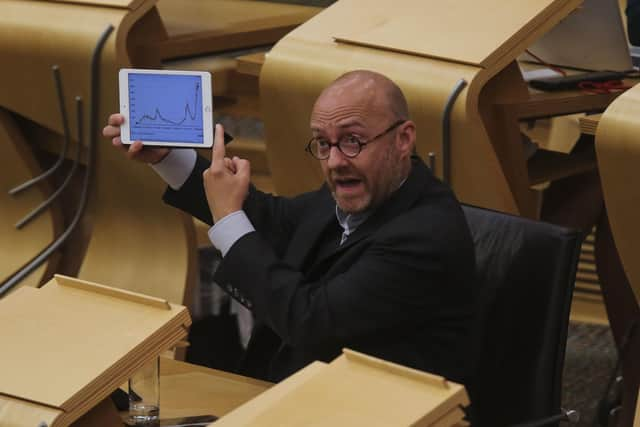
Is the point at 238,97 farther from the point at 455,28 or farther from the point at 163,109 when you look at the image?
the point at 163,109

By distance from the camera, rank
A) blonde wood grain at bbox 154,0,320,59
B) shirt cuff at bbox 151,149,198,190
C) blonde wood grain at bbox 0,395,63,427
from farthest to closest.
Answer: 1. blonde wood grain at bbox 154,0,320,59
2. shirt cuff at bbox 151,149,198,190
3. blonde wood grain at bbox 0,395,63,427

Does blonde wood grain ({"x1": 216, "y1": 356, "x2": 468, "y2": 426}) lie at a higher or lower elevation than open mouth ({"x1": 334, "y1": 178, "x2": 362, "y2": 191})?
lower

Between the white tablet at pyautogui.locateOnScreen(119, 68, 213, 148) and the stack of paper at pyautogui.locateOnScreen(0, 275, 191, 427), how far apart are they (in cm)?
41

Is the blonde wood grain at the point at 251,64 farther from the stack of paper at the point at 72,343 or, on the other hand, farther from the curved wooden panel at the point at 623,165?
the stack of paper at the point at 72,343

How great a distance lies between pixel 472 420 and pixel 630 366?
1.32 metres

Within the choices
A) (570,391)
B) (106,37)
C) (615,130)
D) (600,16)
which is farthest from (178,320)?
(570,391)

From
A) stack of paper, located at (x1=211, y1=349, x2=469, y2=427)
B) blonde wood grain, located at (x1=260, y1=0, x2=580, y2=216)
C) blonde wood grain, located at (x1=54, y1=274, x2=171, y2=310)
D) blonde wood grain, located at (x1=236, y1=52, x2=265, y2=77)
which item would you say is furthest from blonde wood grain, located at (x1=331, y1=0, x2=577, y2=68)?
stack of paper, located at (x1=211, y1=349, x2=469, y2=427)

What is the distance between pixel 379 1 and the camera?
13.1 ft

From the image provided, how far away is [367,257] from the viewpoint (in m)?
2.68

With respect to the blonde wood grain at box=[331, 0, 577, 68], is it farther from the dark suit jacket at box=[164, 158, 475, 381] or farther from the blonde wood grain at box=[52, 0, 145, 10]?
the dark suit jacket at box=[164, 158, 475, 381]

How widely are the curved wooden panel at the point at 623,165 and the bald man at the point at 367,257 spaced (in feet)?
2.08

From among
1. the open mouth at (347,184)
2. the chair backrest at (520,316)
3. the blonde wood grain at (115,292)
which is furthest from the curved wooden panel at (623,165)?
the blonde wood grain at (115,292)

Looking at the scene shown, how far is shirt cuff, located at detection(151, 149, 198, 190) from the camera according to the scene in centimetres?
305

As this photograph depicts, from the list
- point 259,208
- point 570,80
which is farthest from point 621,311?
point 259,208
